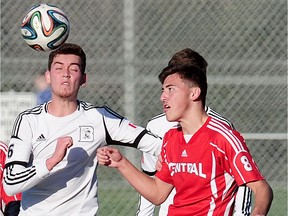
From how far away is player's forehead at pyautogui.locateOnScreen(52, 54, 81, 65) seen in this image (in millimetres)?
6125

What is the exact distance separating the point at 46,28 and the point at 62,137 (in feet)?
2.96

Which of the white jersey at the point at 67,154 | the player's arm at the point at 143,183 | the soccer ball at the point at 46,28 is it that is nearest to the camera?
the player's arm at the point at 143,183

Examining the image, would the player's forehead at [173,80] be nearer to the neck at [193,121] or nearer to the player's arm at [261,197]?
the neck at [193,121]

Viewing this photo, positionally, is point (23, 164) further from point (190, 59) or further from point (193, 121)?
point (190, 59)

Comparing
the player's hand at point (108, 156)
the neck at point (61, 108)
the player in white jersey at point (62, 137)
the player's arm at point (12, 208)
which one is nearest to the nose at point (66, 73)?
the player in white jersey at point (62, 137)

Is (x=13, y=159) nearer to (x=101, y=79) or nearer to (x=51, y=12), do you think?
(x=51, y=12)

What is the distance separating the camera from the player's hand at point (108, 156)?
5.47m

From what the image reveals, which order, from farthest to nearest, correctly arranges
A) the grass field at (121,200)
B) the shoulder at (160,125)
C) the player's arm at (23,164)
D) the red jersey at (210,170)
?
1. the grass field at (121,200)
2. the shoulder at (160,125)
3. the player's arm at (23,164)
4. the red jersey at (210,170)

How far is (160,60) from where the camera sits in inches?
369

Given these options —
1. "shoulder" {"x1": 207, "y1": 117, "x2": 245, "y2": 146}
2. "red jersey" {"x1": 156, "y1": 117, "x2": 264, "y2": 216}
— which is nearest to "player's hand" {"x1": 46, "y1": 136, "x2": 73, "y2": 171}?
"red jersey" {"x1": 156, "y1": 117, "x2": 264, "y2": 216}

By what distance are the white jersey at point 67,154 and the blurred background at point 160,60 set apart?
119 inches

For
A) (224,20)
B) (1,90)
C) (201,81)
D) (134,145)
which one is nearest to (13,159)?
(134,145)

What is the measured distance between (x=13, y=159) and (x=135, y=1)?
12.4ft

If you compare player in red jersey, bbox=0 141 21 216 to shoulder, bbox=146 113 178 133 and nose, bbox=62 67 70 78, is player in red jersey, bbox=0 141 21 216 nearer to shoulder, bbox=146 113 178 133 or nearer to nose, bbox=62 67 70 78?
nose, bbox=62 67 70 78
